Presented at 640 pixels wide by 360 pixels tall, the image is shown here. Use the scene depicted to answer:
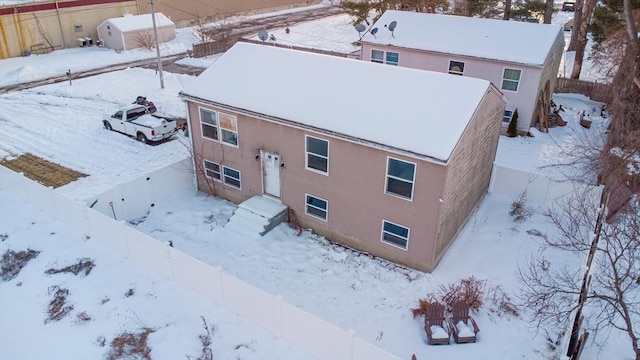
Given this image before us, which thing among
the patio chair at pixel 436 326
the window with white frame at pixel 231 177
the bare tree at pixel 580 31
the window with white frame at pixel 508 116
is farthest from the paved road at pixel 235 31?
the patio chair at pixel 436 326

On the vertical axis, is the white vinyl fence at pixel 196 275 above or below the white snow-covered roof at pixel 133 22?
below

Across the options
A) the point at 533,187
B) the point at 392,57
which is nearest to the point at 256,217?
the point at 533,187

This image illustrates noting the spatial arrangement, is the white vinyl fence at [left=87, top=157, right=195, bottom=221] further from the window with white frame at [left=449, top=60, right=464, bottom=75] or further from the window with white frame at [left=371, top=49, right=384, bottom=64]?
the window with white frame at [left=449, top=60, right=464, bottom=75]

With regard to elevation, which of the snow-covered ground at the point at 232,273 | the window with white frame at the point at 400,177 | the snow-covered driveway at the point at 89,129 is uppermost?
the window with white frame at the point at 400,177

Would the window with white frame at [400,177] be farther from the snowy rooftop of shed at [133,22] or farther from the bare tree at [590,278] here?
the snowy rooftop of shed at [133,22]

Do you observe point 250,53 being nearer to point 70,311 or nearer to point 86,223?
point 86,223

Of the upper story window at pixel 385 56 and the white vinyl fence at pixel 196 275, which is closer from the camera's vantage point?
the white vinyl fence at pixel 196 275

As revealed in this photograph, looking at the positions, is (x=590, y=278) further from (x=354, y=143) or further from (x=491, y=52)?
(x=491, y=52)
